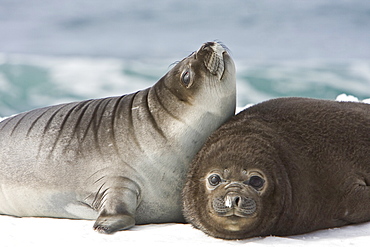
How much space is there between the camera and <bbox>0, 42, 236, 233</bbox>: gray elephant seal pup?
5332mm

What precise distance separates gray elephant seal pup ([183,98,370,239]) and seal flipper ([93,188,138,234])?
1.91ft

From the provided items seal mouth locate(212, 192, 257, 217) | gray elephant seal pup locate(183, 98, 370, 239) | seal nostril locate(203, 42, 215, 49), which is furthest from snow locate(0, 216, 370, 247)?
seal nostril locate(203, 42, 215, 49)

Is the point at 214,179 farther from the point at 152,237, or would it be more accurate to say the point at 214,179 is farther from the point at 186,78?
the point at 186,78

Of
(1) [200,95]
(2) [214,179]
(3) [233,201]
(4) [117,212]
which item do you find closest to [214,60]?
(1) [200,95]

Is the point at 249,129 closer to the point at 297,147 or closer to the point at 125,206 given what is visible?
the point at 297,147

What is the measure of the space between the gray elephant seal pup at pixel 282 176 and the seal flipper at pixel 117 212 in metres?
0.58

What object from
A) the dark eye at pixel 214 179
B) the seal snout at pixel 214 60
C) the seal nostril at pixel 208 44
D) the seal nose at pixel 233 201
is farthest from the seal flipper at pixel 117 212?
the seal nostril at pixel 208 44

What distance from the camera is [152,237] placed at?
4.47 m

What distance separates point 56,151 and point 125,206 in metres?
1.13

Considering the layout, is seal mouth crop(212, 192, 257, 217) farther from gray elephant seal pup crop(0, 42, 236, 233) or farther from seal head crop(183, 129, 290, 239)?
gray elephant seal pup crop(0, 42, 236, 233)

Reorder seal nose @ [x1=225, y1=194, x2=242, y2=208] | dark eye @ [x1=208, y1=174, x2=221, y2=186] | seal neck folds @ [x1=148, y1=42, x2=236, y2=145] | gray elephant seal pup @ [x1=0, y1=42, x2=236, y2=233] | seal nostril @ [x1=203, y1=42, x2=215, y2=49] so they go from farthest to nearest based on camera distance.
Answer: seal nostril @ [x1=203, y1=42, x2=215, y2=49], seal neck folds @ [x1=148, y1=42, x2=236, y2=145], gray elephant seal pup @ [x1=0, y1=42, x2=236, y2=233], dark eye @ [x1=208, y1=174, x2=221, y2=186], seal nose @ [x1=225, y1=194, x2=242, y2=208]

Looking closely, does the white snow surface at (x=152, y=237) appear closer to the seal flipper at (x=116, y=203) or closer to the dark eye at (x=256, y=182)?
the seal flipper at (x=116, y=203)

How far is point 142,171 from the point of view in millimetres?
5320

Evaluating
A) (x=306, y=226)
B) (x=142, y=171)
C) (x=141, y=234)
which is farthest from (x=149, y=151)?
(x=306, y=226)
